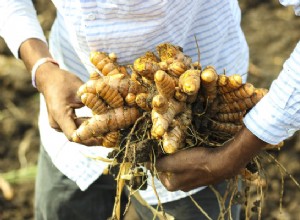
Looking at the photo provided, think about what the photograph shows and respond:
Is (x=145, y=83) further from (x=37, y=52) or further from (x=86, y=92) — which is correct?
(x=37, y=52)

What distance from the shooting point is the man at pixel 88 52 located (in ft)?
4.52

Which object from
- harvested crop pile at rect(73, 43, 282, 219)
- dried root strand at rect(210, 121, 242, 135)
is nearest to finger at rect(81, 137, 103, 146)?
harvested crop pile at rect(73, 43, 282, 219)

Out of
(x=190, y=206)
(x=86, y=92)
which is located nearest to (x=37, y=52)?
(x=86, y=92)

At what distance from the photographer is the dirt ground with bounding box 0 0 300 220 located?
8.77 ft

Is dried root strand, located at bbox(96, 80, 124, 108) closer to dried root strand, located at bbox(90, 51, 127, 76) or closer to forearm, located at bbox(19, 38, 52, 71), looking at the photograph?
dried root strand, located at bbox(90, 51, 127, 76)

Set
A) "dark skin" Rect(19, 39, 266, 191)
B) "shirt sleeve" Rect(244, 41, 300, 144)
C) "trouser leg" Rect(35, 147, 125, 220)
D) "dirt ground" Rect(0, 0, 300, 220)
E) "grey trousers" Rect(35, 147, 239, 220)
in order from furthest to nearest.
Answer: "dirt ground" Rect(0, 0, 300, 220) < "trouser leg" Rect(35, 147, 125, 220) < "grey trousers" Rect(35, 147, 239, 220) < "dark skin" Rect(19, 39, 266, 191) < "shirt sleeve" Rect(244, 41, 300, 144)

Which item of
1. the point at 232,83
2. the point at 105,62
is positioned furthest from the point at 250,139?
the point at 105,62

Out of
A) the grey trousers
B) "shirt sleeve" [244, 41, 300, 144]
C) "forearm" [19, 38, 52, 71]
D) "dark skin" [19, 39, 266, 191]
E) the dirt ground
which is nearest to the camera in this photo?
"shirt sleeve" [244, 41, 300, 144]

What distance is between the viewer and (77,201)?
1867mm

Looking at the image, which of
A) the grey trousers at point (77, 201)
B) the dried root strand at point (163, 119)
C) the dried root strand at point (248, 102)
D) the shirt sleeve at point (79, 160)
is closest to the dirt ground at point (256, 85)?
the grey trousers at point (77, 201)

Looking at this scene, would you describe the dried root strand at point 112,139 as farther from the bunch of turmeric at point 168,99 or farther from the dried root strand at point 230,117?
the dried root strand at point 230,117

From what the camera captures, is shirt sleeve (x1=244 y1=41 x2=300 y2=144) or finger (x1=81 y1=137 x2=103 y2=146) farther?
finger (x1=81 y1=137 x2=103 y2=146)

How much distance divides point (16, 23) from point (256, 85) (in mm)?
1723

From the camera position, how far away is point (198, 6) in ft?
4.74
